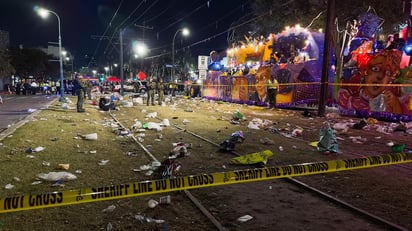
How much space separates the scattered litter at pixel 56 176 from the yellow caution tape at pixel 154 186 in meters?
2.88

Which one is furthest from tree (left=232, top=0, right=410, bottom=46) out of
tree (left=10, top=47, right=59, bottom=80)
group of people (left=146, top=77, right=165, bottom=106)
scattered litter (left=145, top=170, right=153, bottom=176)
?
tree (left=10, top=47, right=59, bottom=80)

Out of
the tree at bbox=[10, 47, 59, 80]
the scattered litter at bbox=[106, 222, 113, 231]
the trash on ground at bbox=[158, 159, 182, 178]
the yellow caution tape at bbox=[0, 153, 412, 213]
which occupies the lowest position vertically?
the scattered litter at bbox=[106, 222, 113, 231]

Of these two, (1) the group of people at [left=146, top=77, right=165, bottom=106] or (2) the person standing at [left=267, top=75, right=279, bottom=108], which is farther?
(1) the group of people at [left=146, top=77, right=165, bottom=106]

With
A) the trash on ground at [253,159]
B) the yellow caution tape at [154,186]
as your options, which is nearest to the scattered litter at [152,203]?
the yellow caution tape at [154,186]

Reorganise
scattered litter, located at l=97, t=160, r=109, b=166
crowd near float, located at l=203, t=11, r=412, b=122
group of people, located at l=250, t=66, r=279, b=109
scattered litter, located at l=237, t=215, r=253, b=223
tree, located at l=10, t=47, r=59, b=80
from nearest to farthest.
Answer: scattered litter, located at l=237, t=215, r=253, b=223, scattered litter, located at l=97, t=160, r=109, b=166, crowd near float, located at l=203, t=11, r=412, b=122, group of people, located at l=250, t=66, r=279, b=109, tree, located at l=10, t=47, r=59, b=80

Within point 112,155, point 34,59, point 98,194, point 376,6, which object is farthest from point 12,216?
point 34,59

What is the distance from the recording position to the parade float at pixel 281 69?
1950 centimetres

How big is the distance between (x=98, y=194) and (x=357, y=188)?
4.16 m

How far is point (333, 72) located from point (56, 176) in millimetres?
17426

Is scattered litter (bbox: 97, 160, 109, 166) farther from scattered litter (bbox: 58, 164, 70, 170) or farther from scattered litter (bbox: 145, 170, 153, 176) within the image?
scattered litter (bbox: 145, 170, 153, 176)

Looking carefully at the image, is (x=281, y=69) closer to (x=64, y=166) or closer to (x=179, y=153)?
(x=179, y=153)

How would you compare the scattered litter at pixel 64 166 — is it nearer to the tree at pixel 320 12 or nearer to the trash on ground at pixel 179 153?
the trash on ground at pixel 179 153

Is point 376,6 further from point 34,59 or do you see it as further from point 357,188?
point 34,59

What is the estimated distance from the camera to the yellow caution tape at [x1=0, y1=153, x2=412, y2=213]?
9.16 feet
